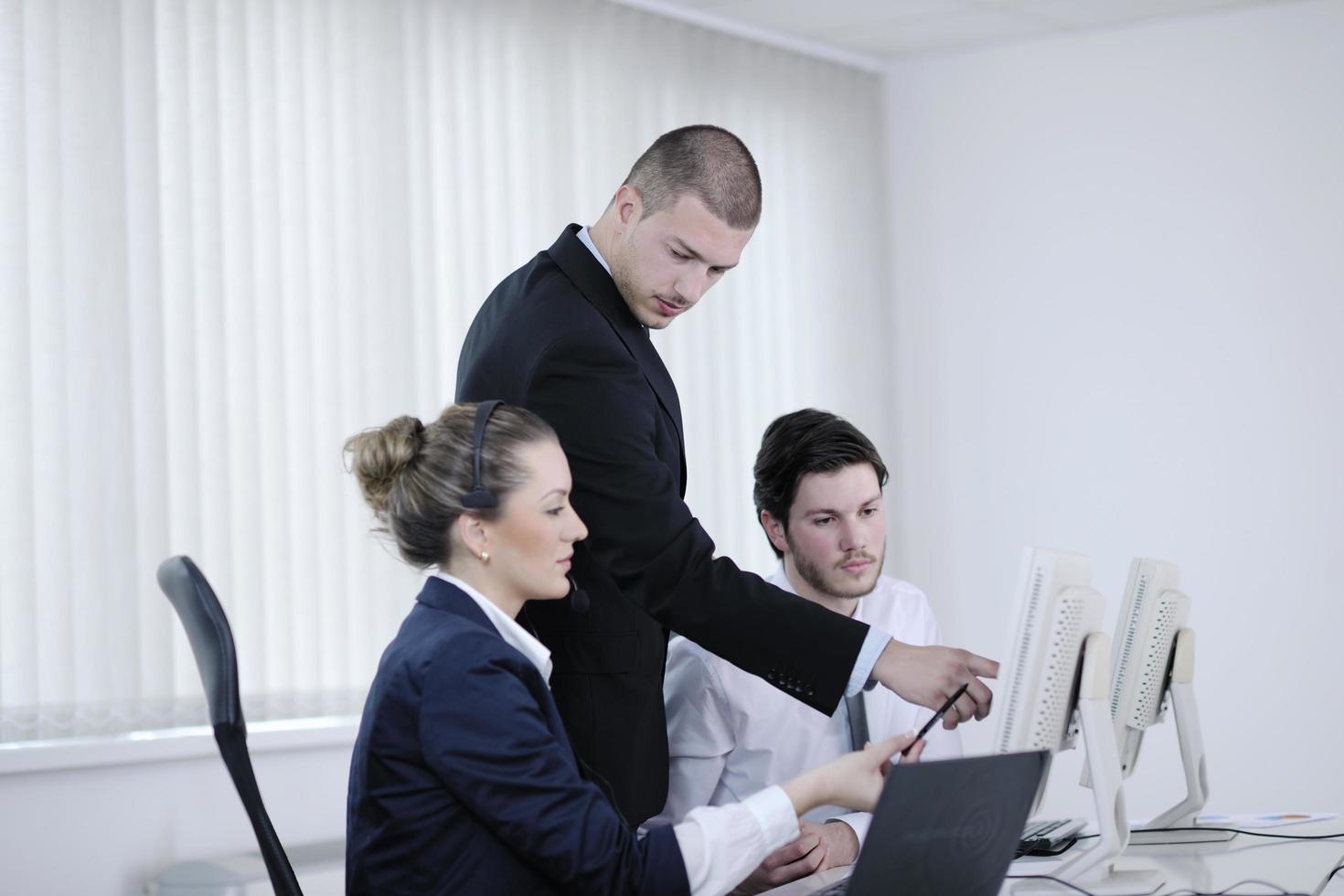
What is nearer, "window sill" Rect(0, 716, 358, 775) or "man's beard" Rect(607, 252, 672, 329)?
"man's beard" Rect(607, 252, 672, 329)

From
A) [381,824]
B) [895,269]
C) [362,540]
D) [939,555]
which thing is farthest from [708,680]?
[895,269]

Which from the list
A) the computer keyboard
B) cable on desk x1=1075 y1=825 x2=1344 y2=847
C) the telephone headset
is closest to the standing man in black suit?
the telephone headset

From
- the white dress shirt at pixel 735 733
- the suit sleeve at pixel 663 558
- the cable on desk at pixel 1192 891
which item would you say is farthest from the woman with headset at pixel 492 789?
the white dress shirt at pixel 735 733

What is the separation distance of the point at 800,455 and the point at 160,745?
58.8 inches

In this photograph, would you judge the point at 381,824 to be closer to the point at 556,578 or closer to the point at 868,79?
the point at 556,578

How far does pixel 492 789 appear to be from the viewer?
147cm

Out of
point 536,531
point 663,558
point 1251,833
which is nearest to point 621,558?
point 663,558

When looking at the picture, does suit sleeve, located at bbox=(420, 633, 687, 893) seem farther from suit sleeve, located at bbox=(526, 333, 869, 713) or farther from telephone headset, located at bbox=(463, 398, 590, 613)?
suit sleeve, located at bbox=(526, 333, 869, 713)

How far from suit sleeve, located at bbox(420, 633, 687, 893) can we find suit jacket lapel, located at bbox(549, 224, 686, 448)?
647mm

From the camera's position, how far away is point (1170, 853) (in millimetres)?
2104

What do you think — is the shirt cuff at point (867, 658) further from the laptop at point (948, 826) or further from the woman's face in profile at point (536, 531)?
the woman's face in profile at point (536, 531)

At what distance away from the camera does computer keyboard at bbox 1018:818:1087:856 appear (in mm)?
2039

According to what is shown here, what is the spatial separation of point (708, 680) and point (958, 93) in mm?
2721

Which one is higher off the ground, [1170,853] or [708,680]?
[708,680]
